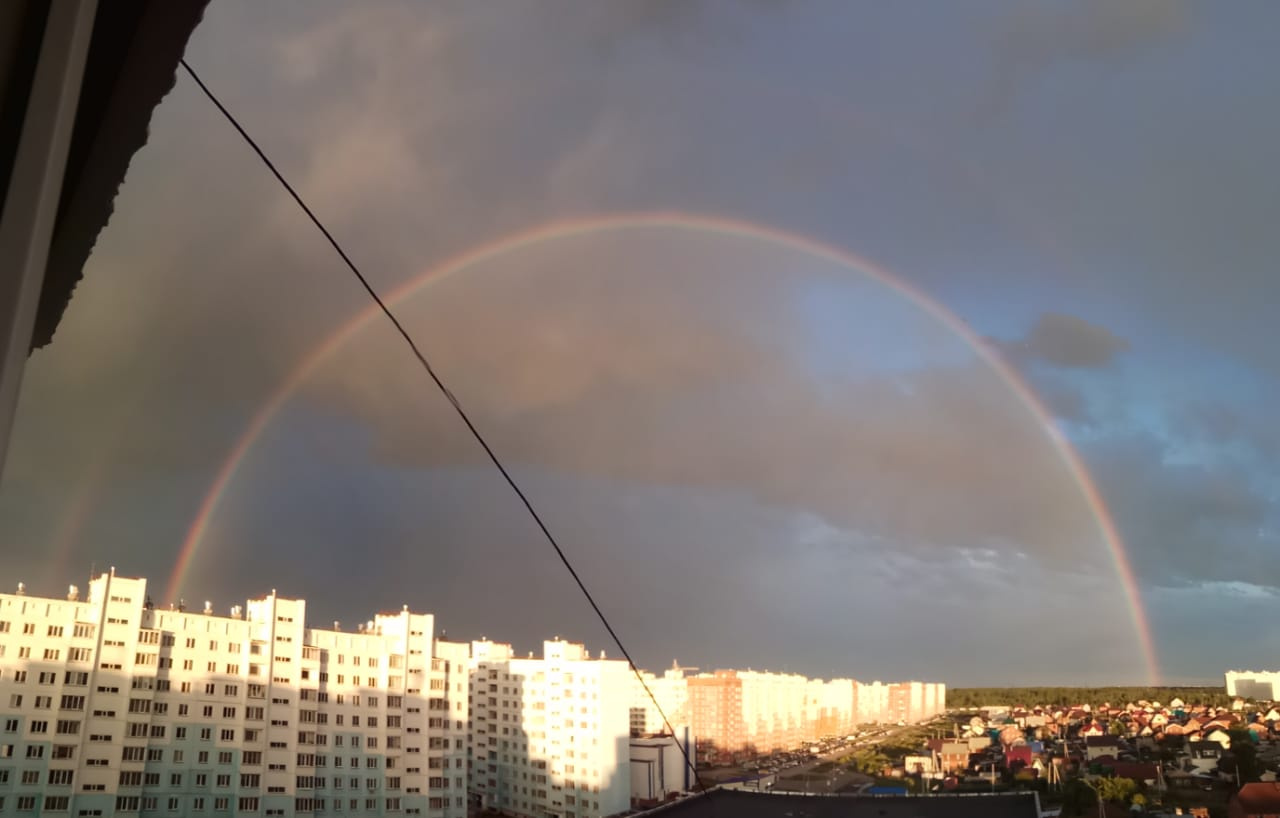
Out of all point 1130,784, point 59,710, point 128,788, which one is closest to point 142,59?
point 59,710

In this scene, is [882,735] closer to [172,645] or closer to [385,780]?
[385,780]

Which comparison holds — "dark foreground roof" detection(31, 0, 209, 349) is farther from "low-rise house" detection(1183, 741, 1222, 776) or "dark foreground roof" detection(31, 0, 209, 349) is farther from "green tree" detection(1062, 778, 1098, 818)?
"low-rise house" detection(1183, 741, 1222, 776)

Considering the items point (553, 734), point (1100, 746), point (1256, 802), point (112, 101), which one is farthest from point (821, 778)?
point (112, 101)

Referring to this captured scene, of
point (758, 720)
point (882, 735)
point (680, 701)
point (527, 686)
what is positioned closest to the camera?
point (527, 686)

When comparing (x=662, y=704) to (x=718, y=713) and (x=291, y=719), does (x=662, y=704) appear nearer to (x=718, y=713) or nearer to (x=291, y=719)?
(x=718, y=713)

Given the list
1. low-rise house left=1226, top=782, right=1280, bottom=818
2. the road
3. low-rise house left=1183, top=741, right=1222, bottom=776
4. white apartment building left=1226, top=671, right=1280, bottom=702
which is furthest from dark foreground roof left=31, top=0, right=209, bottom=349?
white apartment building left=1226, top=671, right=1280, bottom=702

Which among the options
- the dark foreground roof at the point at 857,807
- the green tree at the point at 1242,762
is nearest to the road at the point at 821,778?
the dark foreground roof at the point at 857,807
